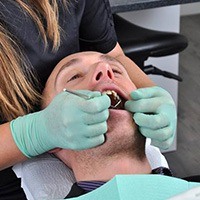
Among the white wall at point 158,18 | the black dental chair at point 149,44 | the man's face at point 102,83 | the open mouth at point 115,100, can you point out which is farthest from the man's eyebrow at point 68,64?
the white wall at point 158,18

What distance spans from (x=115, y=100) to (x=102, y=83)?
49 mm

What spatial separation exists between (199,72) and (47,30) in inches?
76.7

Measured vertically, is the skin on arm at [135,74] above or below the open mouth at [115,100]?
below

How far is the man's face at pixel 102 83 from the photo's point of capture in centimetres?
117

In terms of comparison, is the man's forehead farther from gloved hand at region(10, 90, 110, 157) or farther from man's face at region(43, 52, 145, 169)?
gloved hand at region(10, 90, 110, 157)

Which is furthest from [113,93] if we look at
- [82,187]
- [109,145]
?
[82,187]

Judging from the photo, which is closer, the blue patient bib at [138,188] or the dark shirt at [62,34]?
the blue patient bib at [138,188]

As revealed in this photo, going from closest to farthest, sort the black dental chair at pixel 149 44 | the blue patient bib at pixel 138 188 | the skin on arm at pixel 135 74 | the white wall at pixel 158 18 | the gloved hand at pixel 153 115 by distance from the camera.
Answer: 1. the blue patient bib at pixel 138 188
2. the gloved hand at pixel 153 115
3. the skin on arm at pixel 135 74
4. the black dental chair at pixel 149 44
5. the white wall at pixel 158 18

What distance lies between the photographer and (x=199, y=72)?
10.2 ft

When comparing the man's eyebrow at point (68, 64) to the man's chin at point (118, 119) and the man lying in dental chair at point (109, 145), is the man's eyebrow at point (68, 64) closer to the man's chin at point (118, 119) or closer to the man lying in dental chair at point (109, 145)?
the man lying in dental chair at point (109, 145)

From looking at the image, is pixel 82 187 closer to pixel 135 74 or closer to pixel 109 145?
pixel 109 145

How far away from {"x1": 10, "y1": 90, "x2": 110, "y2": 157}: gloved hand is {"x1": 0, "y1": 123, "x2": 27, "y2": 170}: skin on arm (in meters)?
0.01

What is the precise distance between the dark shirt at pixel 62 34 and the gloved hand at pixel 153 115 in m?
0.25

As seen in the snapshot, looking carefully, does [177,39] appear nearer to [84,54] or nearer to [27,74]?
[84,54]
